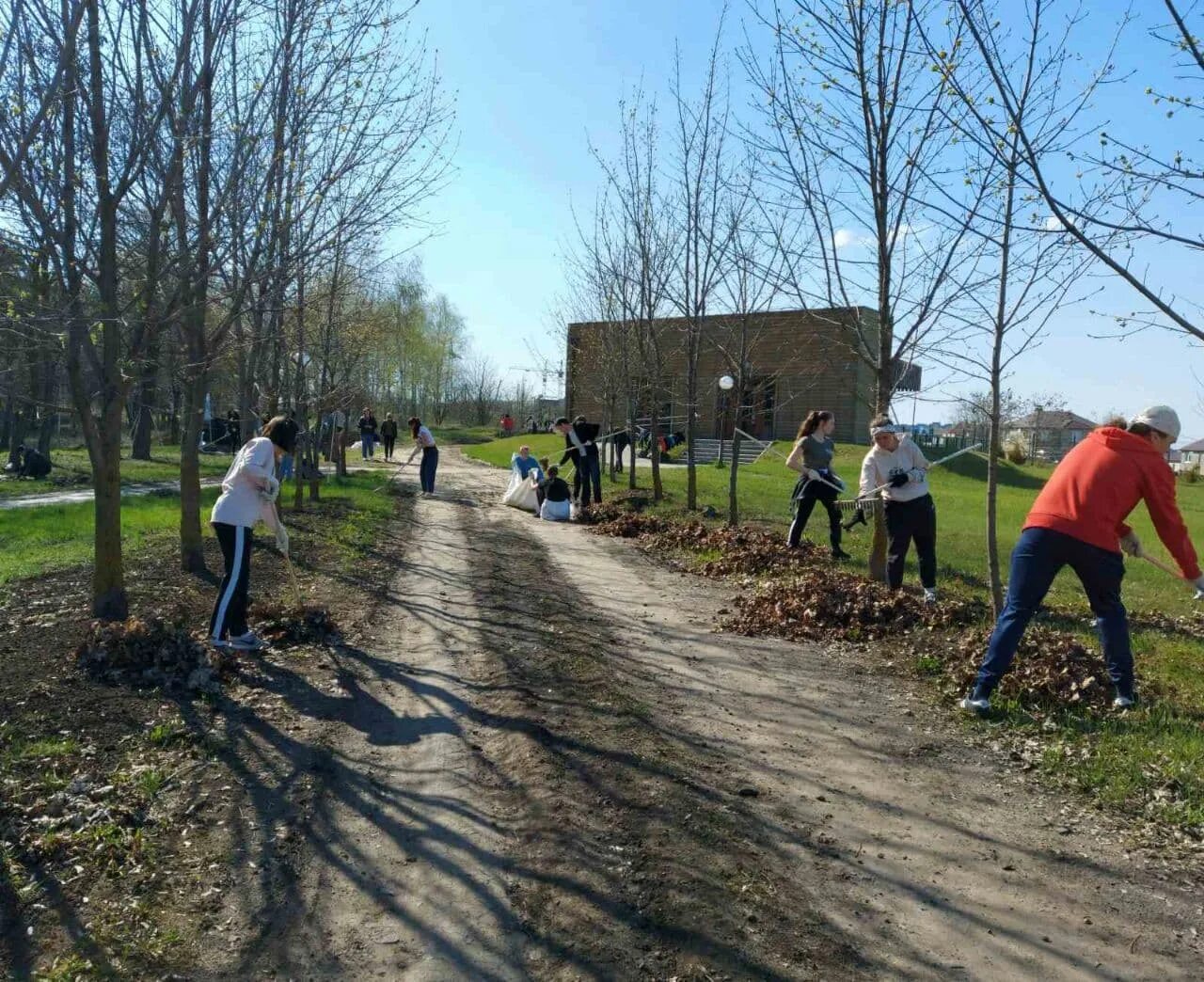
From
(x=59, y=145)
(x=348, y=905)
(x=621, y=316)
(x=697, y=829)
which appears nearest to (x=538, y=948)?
(x=348, y=905)

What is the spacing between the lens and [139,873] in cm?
375

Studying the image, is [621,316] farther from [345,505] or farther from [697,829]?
[697,829]

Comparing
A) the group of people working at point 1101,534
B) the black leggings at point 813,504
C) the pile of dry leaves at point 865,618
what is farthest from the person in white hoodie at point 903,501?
the group of people working at point 1101,534

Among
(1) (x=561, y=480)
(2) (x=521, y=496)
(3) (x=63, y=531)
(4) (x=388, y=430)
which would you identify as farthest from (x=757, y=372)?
(4) (x=388, y=430)

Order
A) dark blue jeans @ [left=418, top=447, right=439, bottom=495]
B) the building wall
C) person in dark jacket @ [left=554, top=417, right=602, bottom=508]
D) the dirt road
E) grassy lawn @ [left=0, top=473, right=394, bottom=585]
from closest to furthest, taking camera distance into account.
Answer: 1. the dirt road
2. grassy lawn @ [left=0, top=473, right=394, bottom=585]
3. the building wall
4. person in dark jacket @ [left=554, top=417, right=602, bottom=508]
5. dark blue jeans @ [left=418, top=447, right=439, bottom=495]

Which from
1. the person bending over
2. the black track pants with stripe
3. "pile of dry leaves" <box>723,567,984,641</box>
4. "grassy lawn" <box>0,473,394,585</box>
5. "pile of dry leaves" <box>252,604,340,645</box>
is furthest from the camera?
the person bending over

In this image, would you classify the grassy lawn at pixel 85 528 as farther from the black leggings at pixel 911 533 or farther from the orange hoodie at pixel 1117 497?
the orange hoodie at pixel 1117 497

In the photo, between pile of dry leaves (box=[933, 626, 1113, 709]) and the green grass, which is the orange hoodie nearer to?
pile of dry leaves (box=[933, 626, 1113, 709])

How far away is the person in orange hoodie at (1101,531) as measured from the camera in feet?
17.7

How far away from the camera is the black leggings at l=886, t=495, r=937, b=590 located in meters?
8.82

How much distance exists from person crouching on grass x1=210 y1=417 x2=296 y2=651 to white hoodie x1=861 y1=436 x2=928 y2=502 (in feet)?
17.3

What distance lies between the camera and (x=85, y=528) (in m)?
13.2

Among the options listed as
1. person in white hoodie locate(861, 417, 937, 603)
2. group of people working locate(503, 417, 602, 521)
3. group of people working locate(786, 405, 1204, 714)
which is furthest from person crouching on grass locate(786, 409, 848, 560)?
group of people working locate(503, 417, 602, 521)

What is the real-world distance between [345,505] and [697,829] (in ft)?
45.6
